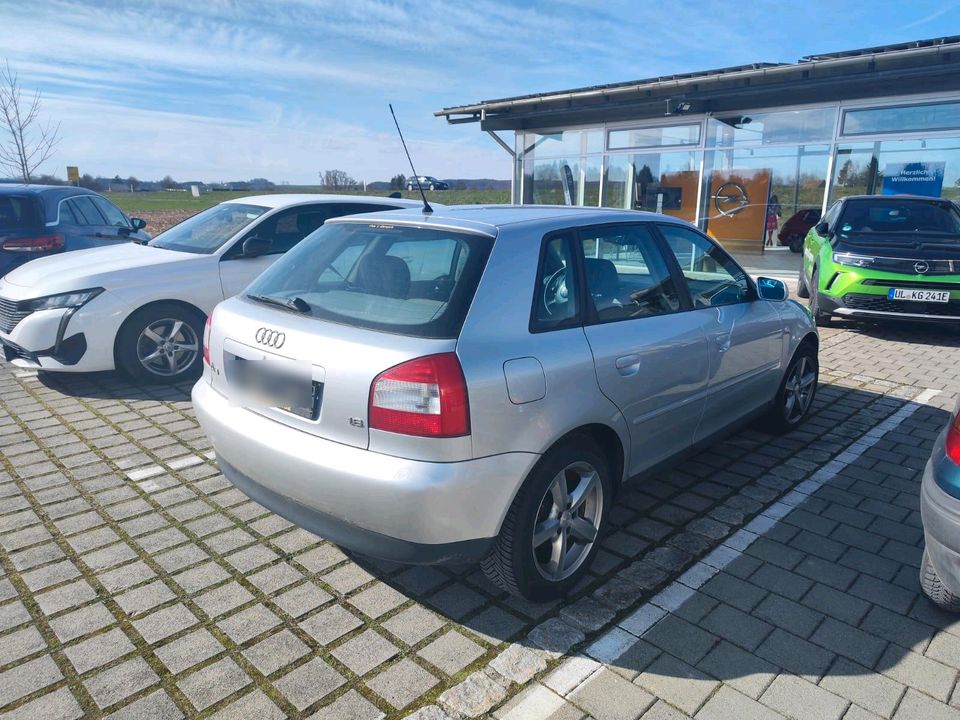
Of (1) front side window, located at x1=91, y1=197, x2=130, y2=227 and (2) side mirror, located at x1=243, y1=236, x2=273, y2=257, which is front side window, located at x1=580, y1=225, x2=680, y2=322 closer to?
(2) side mirror, located at x1=243, y1=236, x2=273, y2=257

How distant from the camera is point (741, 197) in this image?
1448 cm

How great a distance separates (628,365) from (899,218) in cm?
790

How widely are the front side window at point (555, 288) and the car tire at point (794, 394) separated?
2488 millimetres

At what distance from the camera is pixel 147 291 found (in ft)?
18.5

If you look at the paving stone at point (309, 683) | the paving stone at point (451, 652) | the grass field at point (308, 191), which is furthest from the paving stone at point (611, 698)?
the grass field at point (308, 191)

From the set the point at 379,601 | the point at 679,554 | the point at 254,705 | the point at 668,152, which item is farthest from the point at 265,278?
the point at 668,152

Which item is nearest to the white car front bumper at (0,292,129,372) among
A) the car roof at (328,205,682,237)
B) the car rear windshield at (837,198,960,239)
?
the car roof at (328,205,682,237)

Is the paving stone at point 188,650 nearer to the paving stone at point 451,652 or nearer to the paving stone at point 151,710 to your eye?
the paving stone at point 151,710

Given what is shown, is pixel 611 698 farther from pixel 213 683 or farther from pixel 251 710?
pixel 213 683

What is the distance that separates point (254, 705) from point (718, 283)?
10.8ft

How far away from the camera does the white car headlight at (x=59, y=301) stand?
213 inches

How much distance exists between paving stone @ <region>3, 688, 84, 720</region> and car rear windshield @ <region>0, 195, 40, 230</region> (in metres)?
7.09

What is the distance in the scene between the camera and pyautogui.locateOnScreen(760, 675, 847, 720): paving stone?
7.70ft

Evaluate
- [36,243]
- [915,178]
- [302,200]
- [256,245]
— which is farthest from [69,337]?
[915,178]
